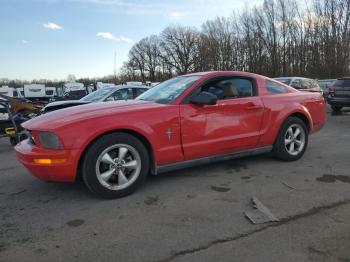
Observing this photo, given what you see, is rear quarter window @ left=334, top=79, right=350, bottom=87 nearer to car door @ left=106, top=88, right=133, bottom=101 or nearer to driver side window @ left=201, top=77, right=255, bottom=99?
car door @ left=106, top=88, right=133, bottom=101

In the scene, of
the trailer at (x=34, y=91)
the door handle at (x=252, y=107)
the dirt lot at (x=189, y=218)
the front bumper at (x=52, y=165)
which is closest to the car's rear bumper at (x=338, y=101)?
the dirt lot at (x=189, y=218)

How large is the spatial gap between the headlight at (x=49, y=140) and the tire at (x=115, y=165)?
34cm

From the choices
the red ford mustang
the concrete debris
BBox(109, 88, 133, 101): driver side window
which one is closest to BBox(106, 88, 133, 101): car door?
BBox(109, 88, 133, 101): driver side window

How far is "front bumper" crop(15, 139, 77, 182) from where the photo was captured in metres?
4.12

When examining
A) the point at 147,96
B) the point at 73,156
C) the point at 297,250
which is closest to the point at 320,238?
the point at 297,250

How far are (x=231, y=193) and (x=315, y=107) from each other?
285 centimetres

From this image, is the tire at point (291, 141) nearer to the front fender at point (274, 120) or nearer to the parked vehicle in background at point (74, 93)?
the front fender at point (274, 120)

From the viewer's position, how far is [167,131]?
468cm

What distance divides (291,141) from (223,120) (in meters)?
1.55

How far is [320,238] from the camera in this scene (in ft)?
10.7

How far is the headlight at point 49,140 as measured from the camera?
4.12m

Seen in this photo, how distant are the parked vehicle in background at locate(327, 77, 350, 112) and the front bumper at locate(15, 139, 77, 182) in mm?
12480

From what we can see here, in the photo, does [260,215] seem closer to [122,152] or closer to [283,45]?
[122,152]

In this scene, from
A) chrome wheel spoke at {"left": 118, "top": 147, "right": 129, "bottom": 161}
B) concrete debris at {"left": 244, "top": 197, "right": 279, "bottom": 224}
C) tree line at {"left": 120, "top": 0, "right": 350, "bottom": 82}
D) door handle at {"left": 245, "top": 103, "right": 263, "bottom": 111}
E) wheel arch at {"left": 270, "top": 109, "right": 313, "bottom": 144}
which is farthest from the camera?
tree line at {"left": 120, "top": 0, "right": 350, "bottom": 82}
